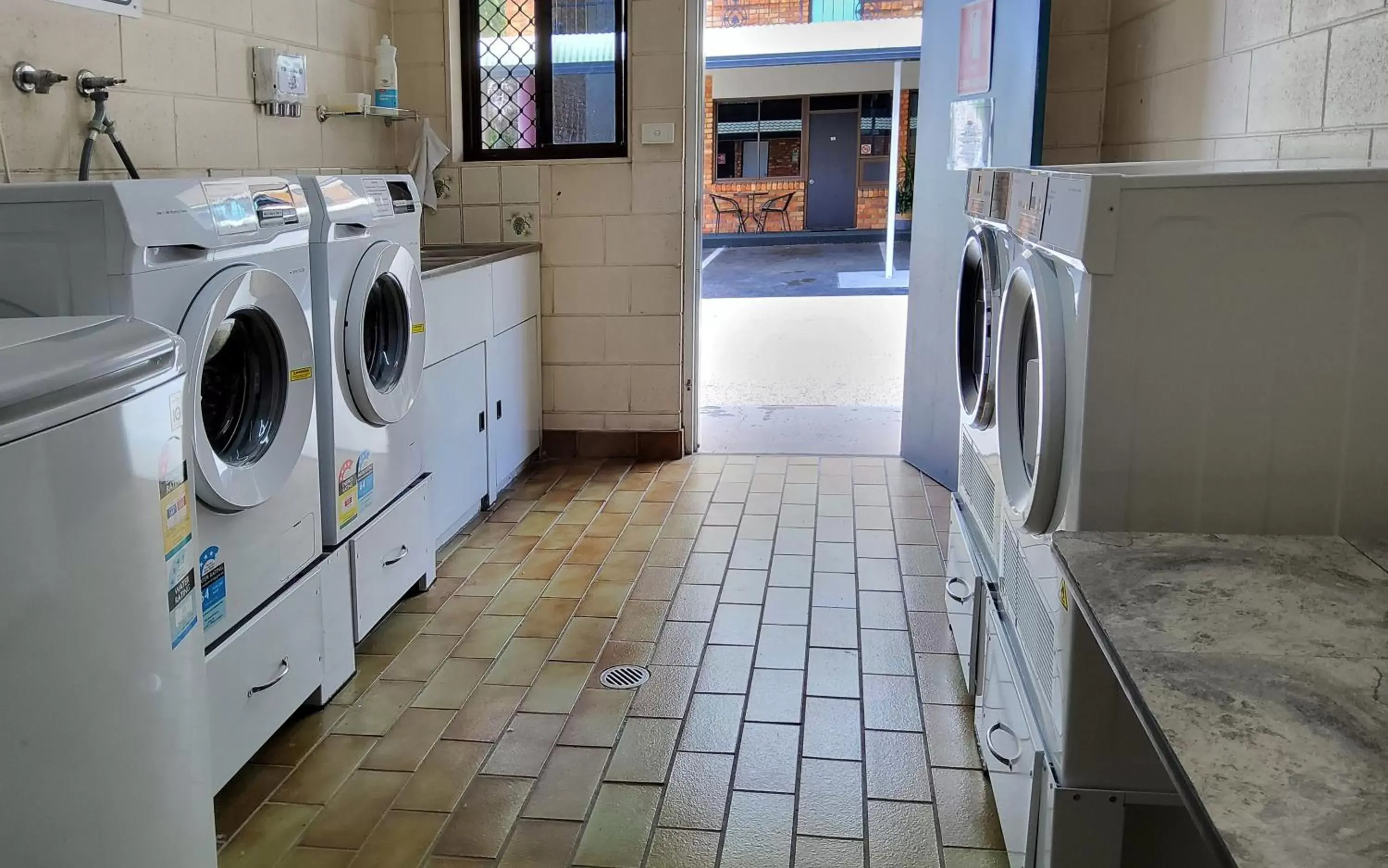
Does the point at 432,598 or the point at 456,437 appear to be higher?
the point at 456,437

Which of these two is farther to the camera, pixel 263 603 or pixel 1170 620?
pixel 263 603

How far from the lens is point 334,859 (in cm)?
198

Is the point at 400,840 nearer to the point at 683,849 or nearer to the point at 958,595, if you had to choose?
the point at 683,849

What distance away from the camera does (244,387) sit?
2.25 metres

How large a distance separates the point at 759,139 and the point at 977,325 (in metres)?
15.5

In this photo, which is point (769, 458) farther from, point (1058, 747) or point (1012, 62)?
point (1058, 747)

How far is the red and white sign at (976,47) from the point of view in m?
3.81

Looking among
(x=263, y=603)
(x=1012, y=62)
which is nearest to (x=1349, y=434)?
(x=263, y=603)

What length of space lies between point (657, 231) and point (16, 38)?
264cm

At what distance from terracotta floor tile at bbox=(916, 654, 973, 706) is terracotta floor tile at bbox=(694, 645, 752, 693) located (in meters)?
0.44

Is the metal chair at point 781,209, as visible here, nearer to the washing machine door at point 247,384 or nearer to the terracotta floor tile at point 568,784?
the washing machine door at point 247,384

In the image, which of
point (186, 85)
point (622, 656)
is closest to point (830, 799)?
point (622, 656)

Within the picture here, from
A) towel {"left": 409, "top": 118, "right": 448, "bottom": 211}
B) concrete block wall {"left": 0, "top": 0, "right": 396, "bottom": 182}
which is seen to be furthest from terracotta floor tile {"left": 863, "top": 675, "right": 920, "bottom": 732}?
towel {"left": 409, "top": 118, "right": 448, "bottom": 211}

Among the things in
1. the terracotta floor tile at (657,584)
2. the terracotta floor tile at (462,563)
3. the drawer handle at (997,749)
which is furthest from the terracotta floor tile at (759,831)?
the terracotta floor tile at (462,563)
